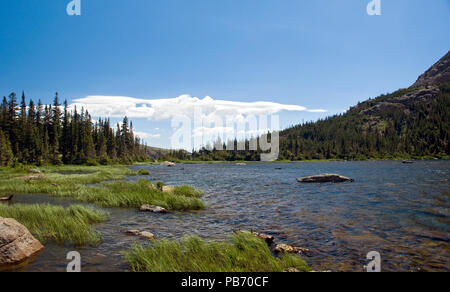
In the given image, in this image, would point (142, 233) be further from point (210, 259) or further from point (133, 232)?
point (210, 259)

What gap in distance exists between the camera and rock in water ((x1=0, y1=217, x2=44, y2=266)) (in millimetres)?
8669

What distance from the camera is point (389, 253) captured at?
10094mm

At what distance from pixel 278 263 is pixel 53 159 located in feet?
288

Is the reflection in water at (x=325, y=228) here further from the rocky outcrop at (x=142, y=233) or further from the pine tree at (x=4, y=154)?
the pine tree at (x=4, y=154)

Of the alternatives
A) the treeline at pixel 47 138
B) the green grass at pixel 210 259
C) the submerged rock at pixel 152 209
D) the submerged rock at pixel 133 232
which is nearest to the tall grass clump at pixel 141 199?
the submerged rock at pixel 152 209

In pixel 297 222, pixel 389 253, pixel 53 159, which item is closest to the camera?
pixel 389 253

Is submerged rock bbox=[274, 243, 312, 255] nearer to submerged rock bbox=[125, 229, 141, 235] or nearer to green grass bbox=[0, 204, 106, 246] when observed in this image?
submerged rock bbox=[125, 229, 141, 235]

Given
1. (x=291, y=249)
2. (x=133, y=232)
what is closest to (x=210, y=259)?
(x=291, y=249)

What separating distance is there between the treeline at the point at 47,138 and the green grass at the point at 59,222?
188 ft

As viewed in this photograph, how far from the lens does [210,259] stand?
871 cm

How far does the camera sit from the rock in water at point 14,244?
28.4ft

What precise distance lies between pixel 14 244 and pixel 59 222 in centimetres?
366
